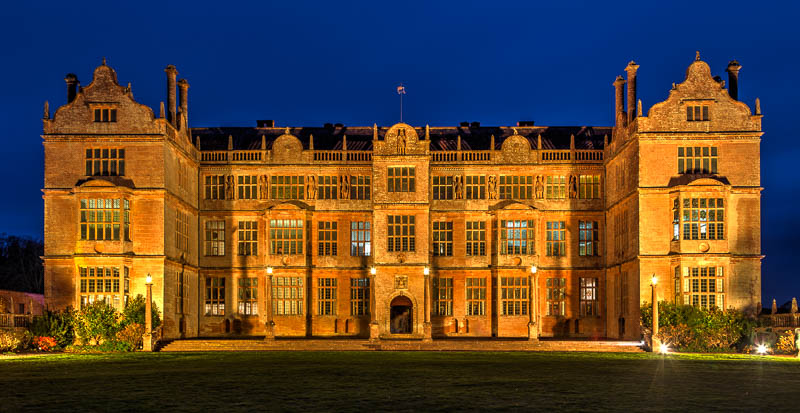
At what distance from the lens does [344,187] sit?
49.0m

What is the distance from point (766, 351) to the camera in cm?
3541

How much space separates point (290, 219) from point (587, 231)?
17.4 m

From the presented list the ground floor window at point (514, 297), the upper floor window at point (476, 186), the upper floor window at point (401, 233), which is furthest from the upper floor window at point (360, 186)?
the ground floor window at point (514, 297)

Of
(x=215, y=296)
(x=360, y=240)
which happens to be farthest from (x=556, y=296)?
(x=215, y=296)

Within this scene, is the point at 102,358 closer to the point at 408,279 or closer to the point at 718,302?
the point at 408,279

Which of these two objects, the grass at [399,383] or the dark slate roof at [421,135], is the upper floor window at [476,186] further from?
the grass at [399,383]

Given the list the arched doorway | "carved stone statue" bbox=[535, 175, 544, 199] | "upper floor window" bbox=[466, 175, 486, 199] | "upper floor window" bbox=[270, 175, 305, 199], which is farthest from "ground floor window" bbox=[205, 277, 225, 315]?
"carved stone statue" bbox=[535, 175, 544, 199]

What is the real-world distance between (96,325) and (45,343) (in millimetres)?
2290

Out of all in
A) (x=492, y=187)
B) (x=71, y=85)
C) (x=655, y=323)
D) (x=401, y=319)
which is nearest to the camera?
(x=655, y=323)

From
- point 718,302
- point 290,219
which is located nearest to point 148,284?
point 290,219

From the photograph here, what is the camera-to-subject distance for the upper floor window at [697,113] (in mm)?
41000

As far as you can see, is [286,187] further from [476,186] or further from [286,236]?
[476,186]

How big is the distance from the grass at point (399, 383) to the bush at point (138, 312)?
747 cm

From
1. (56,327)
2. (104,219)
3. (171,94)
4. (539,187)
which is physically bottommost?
(56,327)
